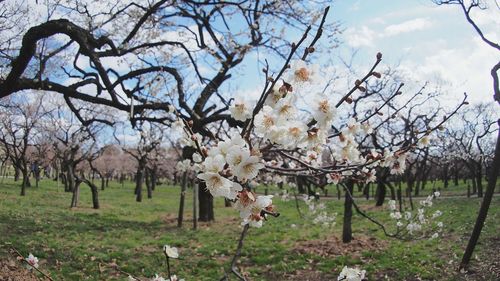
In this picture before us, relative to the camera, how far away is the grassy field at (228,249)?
25.6 feet

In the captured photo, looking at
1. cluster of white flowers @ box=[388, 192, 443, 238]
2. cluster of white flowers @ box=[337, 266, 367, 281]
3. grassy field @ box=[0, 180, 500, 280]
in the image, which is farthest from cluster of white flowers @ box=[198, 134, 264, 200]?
cluster of white flowers @ box=[388, 192, 443, 238]

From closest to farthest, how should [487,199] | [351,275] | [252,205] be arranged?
[252,205] < [351,275] < [487,199]

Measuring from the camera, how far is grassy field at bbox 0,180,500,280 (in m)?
7.81

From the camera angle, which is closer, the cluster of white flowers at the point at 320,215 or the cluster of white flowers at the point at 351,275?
the cluster of white flowers at the point at 351,275

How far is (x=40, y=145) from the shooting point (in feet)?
98.1

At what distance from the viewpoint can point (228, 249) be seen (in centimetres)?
1004

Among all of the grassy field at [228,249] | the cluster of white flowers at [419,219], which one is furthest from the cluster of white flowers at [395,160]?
the grassy field at [228,249]

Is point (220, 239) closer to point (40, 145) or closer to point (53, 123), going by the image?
point (53, 123)

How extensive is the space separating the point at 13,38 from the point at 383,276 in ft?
32.3

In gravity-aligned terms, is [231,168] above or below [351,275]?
above

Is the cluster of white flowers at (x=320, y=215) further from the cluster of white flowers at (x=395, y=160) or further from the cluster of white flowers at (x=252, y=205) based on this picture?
the cluster of white flowers at (x=252, y=205)

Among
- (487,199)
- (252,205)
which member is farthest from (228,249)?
(252,205)

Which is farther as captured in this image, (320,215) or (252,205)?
(320,215)

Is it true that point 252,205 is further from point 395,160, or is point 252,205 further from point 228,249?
point 228,249
